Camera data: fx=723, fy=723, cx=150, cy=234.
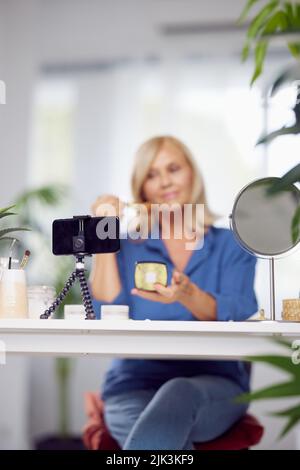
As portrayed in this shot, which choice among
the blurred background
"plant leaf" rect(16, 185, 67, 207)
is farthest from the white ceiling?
"plant leaf" rect(16, 185, 67, 207)

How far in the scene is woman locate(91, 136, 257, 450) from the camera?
64.2 inches

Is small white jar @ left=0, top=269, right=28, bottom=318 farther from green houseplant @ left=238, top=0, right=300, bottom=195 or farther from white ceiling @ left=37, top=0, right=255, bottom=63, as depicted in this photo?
white ceiling @ left=37, top=0, right=255, bottom=63

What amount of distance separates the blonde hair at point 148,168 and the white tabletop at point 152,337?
708 mm

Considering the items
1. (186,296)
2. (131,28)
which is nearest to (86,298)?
(186,296)

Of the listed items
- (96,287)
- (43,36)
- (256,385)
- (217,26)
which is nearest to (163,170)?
(96,287)

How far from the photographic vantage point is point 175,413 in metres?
1.63

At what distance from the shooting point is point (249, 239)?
142cm

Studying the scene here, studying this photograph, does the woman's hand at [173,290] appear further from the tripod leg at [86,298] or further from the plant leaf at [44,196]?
the plant leaf at [44,196]

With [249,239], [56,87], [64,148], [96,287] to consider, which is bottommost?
[96,287]

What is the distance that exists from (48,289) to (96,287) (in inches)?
14.5

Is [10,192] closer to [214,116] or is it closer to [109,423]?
[214,116]

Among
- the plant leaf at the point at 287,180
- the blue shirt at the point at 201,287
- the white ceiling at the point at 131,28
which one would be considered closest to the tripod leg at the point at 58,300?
the blue shirt at the point at 201,287

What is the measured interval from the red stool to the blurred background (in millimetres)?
1472

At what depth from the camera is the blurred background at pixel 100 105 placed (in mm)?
3436
